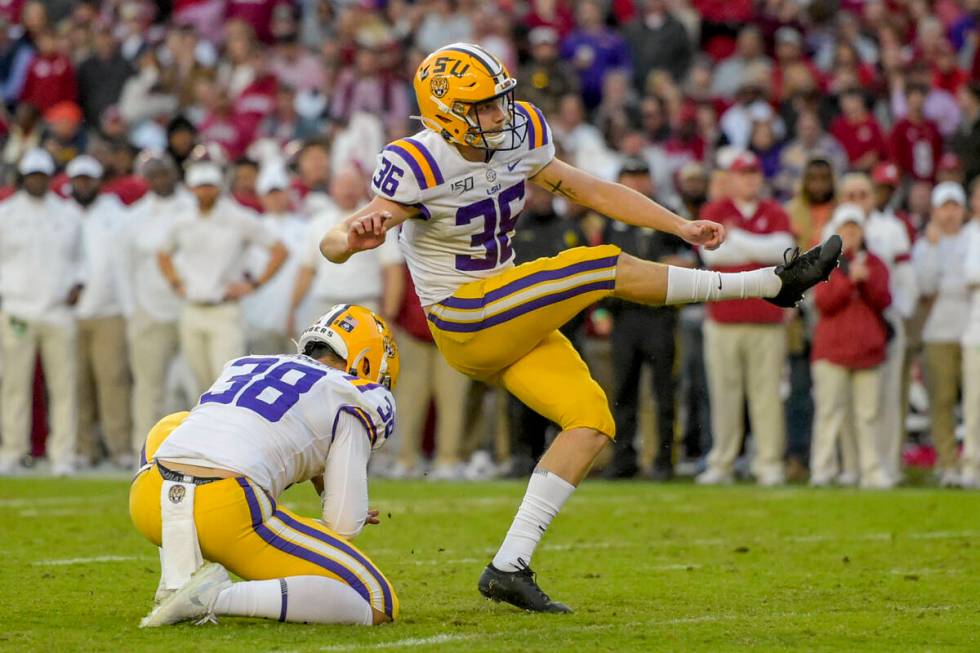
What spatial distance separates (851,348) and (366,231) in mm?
6659

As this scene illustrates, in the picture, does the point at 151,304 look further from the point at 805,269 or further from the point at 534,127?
the point at 805,269

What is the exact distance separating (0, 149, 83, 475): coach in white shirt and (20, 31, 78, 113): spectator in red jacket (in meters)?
4.74

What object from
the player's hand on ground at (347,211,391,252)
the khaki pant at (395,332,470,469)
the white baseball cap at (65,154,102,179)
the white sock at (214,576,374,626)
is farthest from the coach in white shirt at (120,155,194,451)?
the white sock at (214,576,374,626)

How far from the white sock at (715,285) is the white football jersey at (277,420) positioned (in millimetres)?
1135

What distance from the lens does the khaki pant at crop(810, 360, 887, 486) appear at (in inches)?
465

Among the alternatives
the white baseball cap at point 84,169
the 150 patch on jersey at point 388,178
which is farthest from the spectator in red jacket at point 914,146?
the 150 patch on jersey at point 388,178

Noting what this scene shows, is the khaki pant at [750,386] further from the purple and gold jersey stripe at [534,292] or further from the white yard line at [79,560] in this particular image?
the purple and gold jersey stripe at [534,292]

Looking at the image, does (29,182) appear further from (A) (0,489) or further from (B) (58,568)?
(B) (58,568)

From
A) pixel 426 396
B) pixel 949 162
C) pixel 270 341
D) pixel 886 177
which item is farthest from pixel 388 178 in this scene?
pixel 949 162

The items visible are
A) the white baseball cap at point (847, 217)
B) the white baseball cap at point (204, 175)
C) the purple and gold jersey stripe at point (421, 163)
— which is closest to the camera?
the purple and gold jersey stripe at point (421, 163)

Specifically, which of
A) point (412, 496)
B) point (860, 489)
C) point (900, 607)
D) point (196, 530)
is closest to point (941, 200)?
point (860, 489)

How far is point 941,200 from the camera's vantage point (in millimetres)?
12633

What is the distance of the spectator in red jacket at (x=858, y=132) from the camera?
1605cm

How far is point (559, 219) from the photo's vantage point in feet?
42.0
